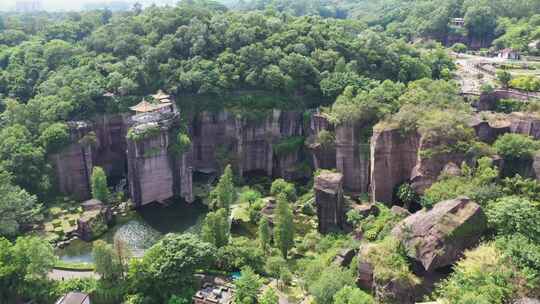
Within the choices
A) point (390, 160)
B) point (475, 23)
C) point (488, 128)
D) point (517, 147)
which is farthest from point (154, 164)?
point (475, 23)

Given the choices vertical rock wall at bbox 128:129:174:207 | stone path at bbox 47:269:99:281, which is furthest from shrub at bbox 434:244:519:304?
vertical rock wall at bbox 128:129:174:207

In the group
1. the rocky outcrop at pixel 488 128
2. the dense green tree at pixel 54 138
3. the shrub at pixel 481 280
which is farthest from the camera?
the dense green tree at pixel 54 138

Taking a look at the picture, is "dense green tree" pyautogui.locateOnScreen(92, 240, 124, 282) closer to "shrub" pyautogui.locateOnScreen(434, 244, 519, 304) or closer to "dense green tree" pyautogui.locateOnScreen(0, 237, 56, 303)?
"dense green tree" pyautogui.locateOnScreen(0, 237, 56, 303)

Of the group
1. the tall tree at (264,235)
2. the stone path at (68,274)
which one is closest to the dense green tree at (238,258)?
the tall tree at (264,235)

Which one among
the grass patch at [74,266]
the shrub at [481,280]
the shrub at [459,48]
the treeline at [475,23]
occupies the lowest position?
the grass patch at [74,266]

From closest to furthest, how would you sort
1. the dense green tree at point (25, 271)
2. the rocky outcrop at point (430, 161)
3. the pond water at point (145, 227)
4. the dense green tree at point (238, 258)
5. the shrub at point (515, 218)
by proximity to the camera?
the shrub at point (515, 218)
the dense green tree at point (25, 271)
the dense green tree at point (238, 258)
the rocky outcrop at point (430, 161)
the pond water at point (145, 227)

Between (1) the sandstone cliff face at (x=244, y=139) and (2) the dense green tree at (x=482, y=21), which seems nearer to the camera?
(1) the sandstone cliff face at (x=244, y=139)

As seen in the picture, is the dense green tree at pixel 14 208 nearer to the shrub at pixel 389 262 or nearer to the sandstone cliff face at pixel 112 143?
the sandstone cliff face at pixel 112 143
